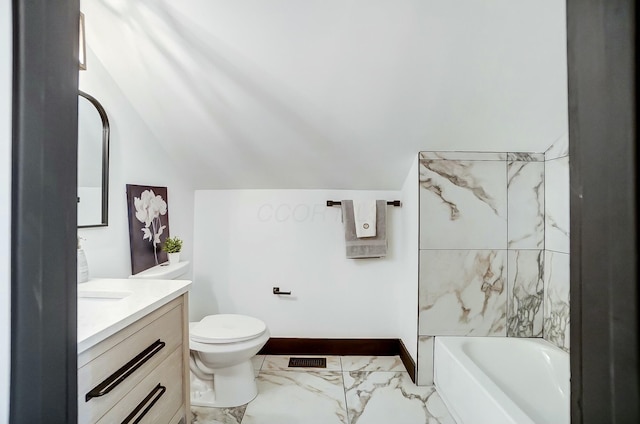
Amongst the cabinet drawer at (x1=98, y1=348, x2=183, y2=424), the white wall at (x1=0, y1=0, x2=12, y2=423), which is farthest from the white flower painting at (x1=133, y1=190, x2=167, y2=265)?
the white wall at (x1=0, y1=0, x2=12, y2=423)

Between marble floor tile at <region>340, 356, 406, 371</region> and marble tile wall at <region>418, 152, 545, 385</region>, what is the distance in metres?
0.51

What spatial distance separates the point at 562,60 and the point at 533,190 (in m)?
0.85

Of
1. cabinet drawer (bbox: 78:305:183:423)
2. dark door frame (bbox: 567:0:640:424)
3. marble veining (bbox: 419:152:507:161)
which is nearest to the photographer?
dark door frame (bbox: 567:0:640:424)

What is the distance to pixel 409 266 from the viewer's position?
90.2 inches

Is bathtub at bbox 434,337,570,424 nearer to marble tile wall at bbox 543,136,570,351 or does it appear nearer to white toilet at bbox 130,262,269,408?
marble tile wall at bbox 543,136,570,351

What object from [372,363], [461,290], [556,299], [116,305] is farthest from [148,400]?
[556,299]

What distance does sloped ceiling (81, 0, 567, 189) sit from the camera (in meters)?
1.36

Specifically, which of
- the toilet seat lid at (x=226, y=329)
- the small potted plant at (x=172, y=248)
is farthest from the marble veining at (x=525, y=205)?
the small potted plant at (x=172, y=248)

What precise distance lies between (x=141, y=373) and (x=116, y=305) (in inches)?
9.8

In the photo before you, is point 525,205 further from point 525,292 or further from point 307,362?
point 307,362

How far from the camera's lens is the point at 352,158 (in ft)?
7.13

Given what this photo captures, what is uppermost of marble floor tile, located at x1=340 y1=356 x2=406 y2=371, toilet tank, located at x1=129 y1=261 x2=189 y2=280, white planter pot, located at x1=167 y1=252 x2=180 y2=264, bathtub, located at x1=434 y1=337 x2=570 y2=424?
white planter pot, located at x1=167 y1=252 x2=180 y2=264

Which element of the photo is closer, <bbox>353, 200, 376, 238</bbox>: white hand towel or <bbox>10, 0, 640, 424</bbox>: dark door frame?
<bbox>10, 0, 640, 424</bbox>: dark door frame

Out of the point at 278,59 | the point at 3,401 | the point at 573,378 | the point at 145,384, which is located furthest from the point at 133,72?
the point at 573,378
